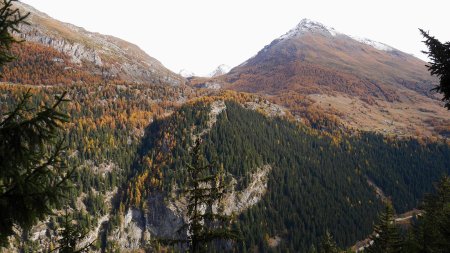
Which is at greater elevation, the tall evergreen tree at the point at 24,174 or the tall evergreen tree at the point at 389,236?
the tall evergreen tree at the point at 24,174

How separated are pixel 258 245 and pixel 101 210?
A: 88.4 meters

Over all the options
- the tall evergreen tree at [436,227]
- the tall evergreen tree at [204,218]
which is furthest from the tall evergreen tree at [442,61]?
the tall evergreen tree at [204,218]

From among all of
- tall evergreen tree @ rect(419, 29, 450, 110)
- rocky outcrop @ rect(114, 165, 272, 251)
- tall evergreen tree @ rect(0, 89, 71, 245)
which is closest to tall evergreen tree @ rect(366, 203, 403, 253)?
tall evergreen tree @ rect(419, 29, 450, 110)

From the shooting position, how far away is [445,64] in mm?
15523

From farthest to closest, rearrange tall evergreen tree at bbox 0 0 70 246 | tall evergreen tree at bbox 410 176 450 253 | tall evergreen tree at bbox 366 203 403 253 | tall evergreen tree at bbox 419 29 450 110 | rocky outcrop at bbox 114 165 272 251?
rocky outcrop at bbox 114 165 272 251
tall evergreen tree at bbox 366 203 403 253
tall evergreen tree at bbox 410 176 450 253
tall evergreen tree at bbox 419 29 450 110
tall evergreen tree at bbox 0 0 70 246

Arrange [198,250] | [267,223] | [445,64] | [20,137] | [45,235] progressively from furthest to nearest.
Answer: [267,223], [45,235], [198,250], [445,64], [20,137]

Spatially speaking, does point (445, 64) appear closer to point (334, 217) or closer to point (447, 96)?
point (447, 96)

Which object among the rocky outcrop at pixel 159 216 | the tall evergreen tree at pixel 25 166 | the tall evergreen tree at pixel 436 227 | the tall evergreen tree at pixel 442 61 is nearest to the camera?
the tall evergreen tree at pixel 25 166

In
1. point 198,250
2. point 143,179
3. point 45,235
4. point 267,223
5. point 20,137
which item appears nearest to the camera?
point 20,137

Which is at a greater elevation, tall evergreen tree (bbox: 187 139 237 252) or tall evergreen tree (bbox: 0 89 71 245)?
tall evergreen tree (bbox: 0 89 71 245)

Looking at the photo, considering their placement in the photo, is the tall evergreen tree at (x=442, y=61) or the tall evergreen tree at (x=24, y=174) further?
the tall evergreen tree at (x=442, y=61)

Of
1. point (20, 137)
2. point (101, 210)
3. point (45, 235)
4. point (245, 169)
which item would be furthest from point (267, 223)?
point (20, 137)

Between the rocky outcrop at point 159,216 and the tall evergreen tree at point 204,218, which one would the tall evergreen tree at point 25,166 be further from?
the rocky outcrop at point 159,216

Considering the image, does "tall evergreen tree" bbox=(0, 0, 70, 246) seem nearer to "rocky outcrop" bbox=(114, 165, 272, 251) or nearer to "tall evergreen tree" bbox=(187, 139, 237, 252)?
"tall evergreen tree" bbox=(187, 139, 237, 252)
